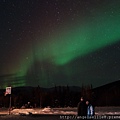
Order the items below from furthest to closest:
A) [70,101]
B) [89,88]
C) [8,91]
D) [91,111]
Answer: [89,88] → [70,101] → [8,91] → [91,111]

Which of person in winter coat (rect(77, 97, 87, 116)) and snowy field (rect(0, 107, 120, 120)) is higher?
person in winter coat (rect(77, 97, 87, 116))

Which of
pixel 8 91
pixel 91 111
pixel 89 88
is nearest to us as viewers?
pixel 91 111

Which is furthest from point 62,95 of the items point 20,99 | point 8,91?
point 8,91

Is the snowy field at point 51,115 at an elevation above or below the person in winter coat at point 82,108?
below

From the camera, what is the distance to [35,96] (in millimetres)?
149875

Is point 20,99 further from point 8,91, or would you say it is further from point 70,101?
point 8,91

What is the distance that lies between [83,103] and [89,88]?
171743mm

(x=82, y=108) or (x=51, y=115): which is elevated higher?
(x=82, y=108)

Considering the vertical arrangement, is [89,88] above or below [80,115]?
above

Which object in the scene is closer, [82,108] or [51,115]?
[82,108]

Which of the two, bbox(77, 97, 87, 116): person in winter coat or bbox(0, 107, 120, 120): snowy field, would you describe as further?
bbox(0, 107, 120, 120): snowy field

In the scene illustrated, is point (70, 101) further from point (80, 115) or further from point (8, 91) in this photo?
point (80, 115)

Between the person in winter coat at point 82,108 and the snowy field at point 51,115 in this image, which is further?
the snowy field at point 51,115

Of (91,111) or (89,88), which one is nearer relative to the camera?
(91,111)
